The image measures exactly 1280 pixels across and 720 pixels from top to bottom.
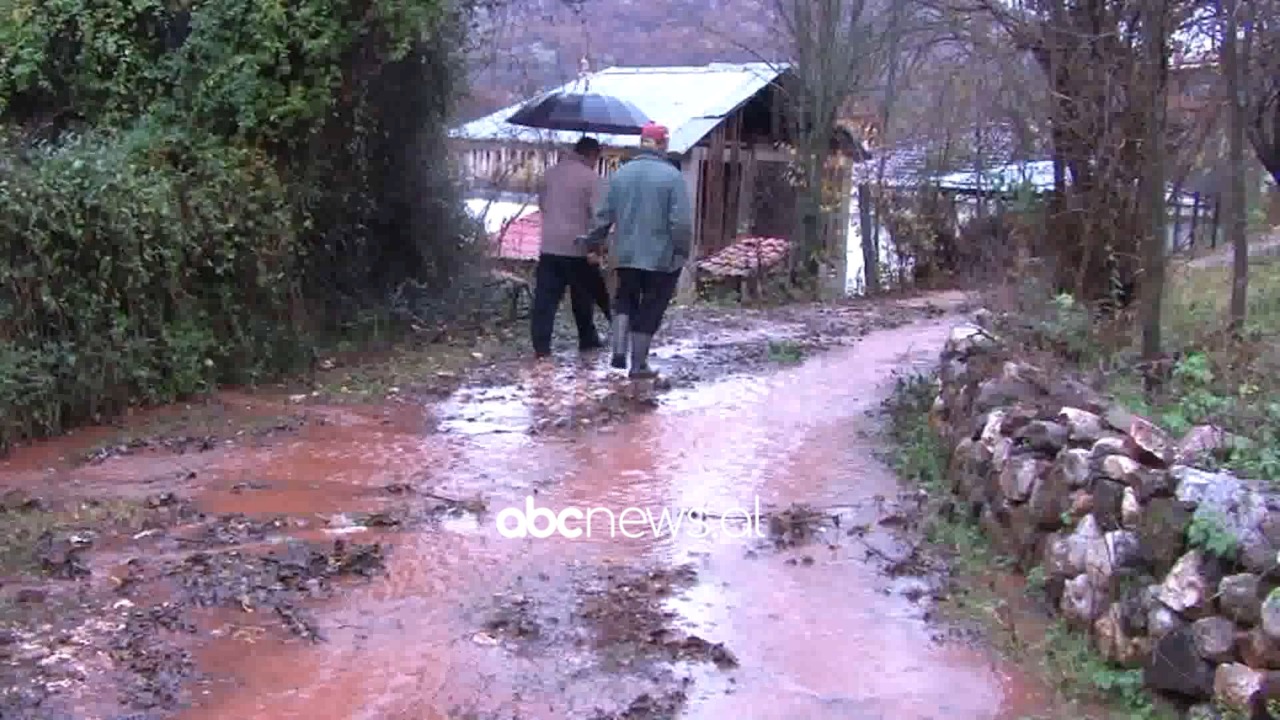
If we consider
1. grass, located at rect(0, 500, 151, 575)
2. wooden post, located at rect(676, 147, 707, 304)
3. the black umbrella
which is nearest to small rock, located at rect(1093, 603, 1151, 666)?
grass, located at rect(0, 500, 151, 575)

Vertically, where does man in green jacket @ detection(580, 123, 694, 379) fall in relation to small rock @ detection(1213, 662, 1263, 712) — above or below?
above

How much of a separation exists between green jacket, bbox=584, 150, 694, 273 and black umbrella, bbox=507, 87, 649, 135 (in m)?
1.69

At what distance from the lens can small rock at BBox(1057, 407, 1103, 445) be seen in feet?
20.2


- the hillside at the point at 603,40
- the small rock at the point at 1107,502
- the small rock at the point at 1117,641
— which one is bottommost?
the small rock at the point at 1117,641

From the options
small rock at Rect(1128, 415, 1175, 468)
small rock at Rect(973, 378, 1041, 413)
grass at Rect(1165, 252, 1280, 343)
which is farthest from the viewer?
grass at Rect(1165, 252, 1280, 343)

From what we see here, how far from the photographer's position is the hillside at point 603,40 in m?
14.5

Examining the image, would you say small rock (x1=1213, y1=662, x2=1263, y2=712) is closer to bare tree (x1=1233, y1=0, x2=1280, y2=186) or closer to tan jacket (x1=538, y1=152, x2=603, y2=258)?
bare tree (x1=1233, y1=0, x2=1280, y2=186)

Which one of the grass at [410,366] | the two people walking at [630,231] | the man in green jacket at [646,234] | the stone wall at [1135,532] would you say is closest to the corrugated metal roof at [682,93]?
the grass at [410,366]

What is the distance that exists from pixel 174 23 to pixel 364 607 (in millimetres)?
7192

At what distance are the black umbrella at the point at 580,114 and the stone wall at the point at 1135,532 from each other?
5.58 meters

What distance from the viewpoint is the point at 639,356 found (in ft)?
34.4

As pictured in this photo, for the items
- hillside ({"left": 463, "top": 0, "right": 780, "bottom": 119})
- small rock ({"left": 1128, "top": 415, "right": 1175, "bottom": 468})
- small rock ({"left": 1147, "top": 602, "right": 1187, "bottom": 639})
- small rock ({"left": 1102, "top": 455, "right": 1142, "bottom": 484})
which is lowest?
small rock ({"left": 1147, "top": 602, "right": 1187, "bottom": 639})

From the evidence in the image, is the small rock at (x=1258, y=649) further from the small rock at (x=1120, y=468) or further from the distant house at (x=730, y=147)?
the distant house at (x=730, y=147)

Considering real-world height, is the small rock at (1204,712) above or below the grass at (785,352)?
above
